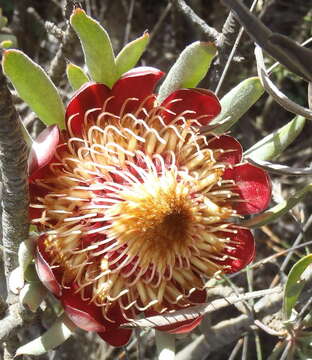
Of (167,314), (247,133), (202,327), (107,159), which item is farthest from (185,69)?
(247,133)

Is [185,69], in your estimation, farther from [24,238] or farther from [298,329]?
[298,329]

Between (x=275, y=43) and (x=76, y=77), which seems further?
(x=76, y=77)

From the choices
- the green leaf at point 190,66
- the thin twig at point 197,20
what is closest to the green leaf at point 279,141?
the green leaf at point 190,66

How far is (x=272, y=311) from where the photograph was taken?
1816 millimetres

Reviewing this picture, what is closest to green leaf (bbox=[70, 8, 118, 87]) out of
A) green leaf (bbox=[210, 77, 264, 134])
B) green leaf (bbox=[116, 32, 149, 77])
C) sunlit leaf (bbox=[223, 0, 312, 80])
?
green leaf (bbox=[116, 32, 149, 77])

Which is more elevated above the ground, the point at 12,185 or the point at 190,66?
the point at 190,66

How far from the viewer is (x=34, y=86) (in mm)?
1353

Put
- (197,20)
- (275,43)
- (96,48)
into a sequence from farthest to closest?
1. (197,20)
2. (96,48)
3. (275,43)

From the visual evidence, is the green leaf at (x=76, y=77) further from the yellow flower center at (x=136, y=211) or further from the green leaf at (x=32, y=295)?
the green leaf at (x=32, y=295)

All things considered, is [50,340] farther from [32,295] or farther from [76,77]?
[76,77]

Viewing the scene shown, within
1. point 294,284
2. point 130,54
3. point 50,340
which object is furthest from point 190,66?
point 50,340

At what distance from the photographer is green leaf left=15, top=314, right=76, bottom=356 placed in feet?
4.46

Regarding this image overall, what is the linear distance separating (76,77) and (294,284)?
595mm

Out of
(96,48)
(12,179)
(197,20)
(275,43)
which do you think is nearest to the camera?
(275,43)
